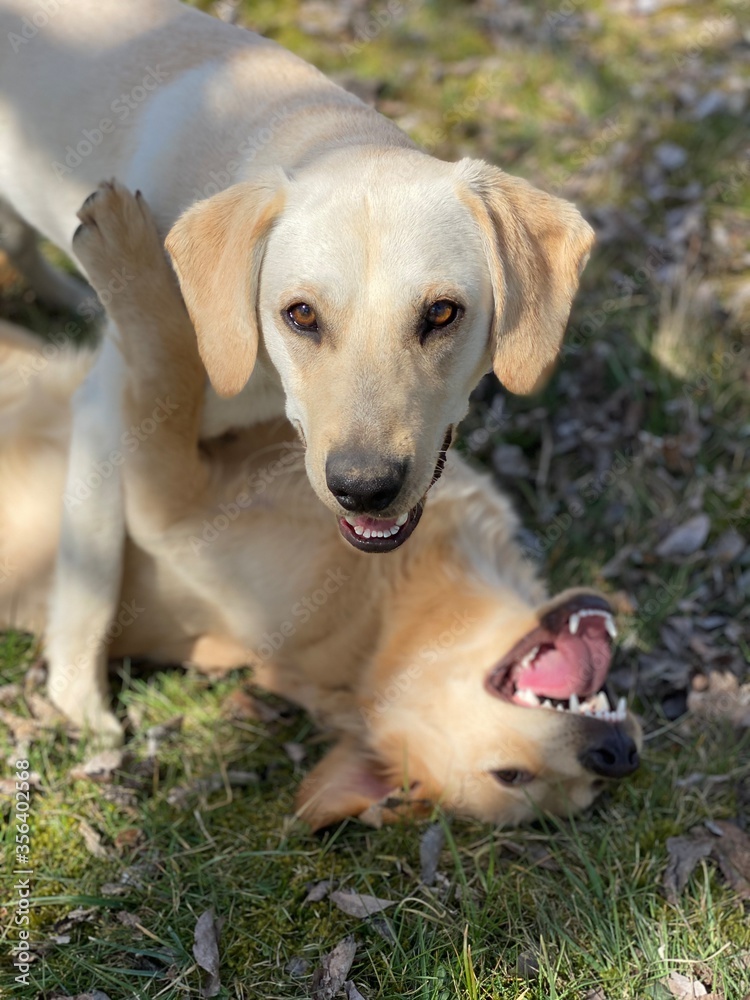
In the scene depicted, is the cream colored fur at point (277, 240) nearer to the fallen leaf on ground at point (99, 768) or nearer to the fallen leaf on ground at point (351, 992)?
the fallen leaf on ground at point (99, 768)

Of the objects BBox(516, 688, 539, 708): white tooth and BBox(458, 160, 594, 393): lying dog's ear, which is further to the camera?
BBox(516, 688, 539, 708): white tooth

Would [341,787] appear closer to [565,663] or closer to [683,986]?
[565,663]

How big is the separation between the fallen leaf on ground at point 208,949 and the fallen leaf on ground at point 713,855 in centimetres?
131

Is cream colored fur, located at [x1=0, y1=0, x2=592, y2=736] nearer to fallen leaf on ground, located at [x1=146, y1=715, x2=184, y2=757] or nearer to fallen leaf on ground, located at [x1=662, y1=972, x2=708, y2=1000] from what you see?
fallen leaf on ground, located at [x1=146, y1=715, x2=184, y2=757]

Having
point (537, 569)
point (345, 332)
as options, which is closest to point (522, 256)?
point (345, 332)

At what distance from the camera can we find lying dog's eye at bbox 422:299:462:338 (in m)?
2.45

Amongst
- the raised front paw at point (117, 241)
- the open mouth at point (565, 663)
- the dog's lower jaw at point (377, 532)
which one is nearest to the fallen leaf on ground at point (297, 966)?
the open mouth at point (565, 663)

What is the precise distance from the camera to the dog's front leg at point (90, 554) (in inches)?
130

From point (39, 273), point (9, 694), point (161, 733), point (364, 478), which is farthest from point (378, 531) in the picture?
point (39, 273)

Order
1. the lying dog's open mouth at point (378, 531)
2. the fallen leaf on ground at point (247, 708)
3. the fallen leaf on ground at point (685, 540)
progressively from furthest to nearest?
the fallen leaf on ground at point (685, 540) → the fallen leaf on ground at point (247, 708) → the lying dog's open mouth at point (378, 531)

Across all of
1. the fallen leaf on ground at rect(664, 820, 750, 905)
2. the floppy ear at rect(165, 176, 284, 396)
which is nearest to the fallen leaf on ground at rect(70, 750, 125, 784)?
the floppy ear at rect(165, 176, 284, 396)

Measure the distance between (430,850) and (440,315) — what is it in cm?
166

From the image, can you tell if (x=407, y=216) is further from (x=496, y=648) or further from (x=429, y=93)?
(x=429, y=93)

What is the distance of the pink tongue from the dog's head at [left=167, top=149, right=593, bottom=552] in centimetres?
95
